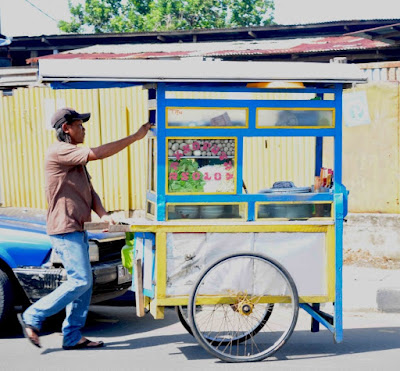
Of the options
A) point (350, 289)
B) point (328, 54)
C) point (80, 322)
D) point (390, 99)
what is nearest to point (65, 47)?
point (328, 54)

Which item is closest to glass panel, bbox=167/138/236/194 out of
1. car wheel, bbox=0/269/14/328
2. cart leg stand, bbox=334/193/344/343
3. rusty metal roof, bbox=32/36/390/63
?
cart leg stand, bbox=334/193/344/343

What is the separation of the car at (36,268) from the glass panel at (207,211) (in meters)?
1.05

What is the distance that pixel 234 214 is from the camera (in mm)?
5102

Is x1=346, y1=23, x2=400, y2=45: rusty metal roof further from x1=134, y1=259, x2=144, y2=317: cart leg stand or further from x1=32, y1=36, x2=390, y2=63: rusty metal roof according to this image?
x1=134, y1=259, x2=144, y2=317: cart leg stand

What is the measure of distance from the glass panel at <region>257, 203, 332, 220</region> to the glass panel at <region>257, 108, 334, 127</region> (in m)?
0.57

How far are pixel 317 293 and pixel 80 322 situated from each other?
5.69 feet

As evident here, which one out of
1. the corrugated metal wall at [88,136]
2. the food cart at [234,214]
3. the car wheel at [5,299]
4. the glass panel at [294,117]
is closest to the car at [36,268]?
the car wheel at [5,299]

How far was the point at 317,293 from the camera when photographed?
202 inches

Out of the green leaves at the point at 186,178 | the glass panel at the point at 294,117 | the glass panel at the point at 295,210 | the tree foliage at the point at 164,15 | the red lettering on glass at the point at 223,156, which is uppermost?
the tree foliage at the point at 164,15

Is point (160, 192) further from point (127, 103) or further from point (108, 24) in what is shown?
point (108, 24)

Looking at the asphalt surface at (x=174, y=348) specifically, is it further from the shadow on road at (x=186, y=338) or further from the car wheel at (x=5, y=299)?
the car wheel at (x=5, y=299)

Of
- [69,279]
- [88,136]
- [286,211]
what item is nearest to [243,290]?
[286,211]

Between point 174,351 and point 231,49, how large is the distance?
27.5 ft

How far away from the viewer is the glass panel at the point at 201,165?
16.5 ft
